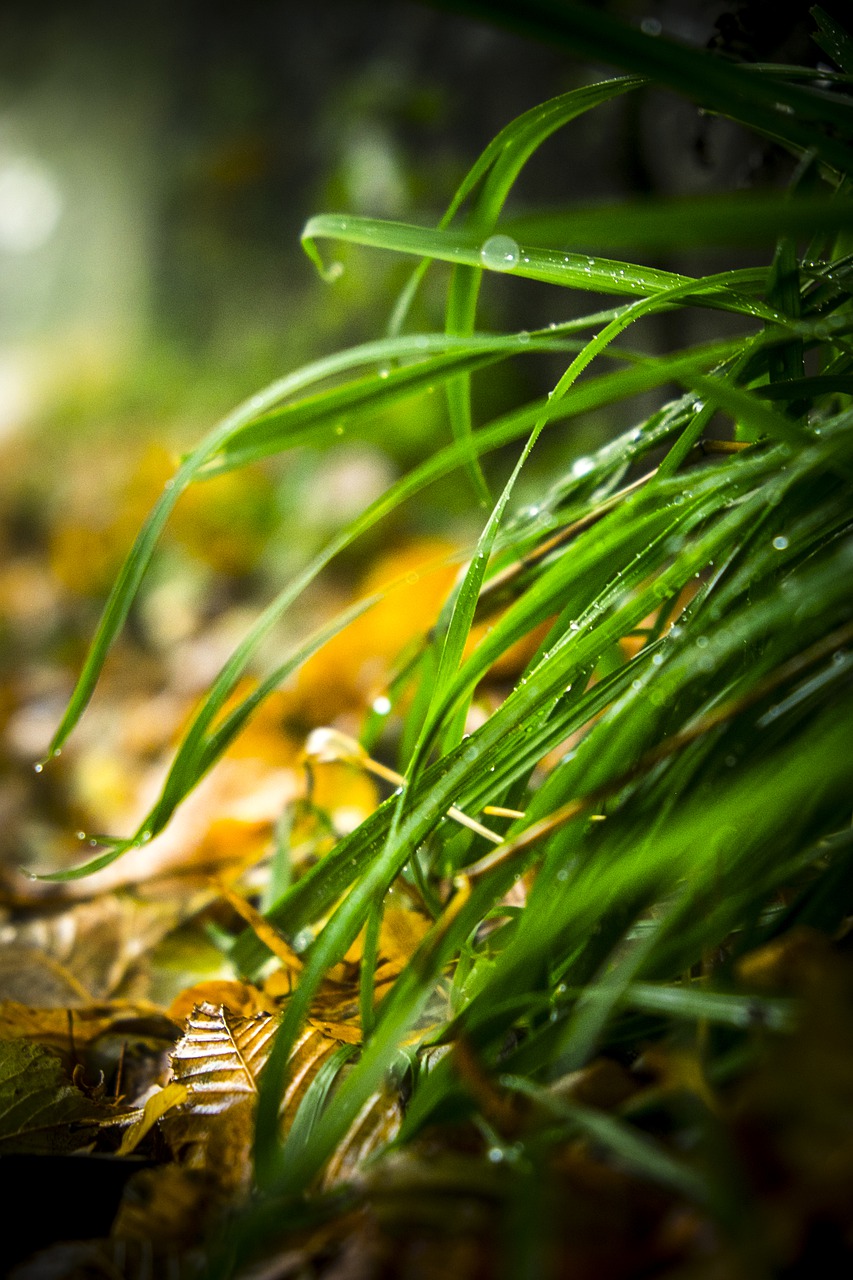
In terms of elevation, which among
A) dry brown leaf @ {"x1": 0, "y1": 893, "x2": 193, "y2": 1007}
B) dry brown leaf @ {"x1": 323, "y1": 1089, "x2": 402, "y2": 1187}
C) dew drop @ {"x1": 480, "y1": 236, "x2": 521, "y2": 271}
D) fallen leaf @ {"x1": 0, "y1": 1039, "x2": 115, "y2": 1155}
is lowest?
dry brown leaf @ {"x1": 323, "y1": 1089, "x2": 402, "y2": 1187}

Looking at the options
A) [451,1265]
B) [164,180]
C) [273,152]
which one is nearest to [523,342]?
[451,1265]

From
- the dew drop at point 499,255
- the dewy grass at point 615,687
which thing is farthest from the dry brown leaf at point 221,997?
the dew drop at point 499,255

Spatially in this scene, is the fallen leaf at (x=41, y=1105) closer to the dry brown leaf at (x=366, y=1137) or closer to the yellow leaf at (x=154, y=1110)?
the yellow leaf at (x=154, y=1110)

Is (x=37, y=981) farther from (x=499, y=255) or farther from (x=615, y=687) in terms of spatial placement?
(x=499, y=255)

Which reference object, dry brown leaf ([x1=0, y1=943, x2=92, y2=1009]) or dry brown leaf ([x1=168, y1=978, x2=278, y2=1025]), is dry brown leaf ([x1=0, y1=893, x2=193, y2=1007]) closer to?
dry brown leaf ([x1=0, y1=943, x2=92, y2=1009])

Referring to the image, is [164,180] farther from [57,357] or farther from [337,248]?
[337,248]

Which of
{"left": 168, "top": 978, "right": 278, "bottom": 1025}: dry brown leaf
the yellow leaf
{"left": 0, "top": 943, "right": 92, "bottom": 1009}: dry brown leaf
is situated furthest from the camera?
{"left": 0, "top": 943, "right": 92, "bottom": 1009}: dry brown leaf

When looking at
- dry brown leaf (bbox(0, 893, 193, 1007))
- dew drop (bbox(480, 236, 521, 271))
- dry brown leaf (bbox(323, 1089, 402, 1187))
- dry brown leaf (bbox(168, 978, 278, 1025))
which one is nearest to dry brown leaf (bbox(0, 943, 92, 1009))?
dry brown leaf (bbox(0, 893, 193, 1007))

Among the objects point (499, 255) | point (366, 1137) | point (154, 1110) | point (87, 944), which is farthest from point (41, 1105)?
point (499, 255)
